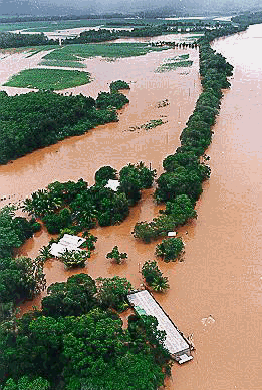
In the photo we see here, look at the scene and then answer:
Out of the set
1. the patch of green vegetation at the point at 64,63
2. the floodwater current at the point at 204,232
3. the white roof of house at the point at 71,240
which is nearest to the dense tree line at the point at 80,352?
the floodwater current at the point at 204,232

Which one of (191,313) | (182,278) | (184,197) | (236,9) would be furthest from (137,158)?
(236,9)

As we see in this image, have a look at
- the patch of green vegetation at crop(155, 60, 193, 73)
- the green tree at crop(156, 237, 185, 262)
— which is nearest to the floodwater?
the patch of green vegetation at crop(155, 60, 193, 73)

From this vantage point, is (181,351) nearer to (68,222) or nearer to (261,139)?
(68,222)

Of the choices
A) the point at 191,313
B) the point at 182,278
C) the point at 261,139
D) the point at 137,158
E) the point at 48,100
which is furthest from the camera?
the point at 48,100

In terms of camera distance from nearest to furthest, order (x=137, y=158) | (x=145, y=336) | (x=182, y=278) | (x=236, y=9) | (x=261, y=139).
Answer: (x=145, y=336)
(x=182, y=278)
(x=137, y=158)
(x=261, y=139)
(x=236, y=9)

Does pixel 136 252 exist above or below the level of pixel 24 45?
below

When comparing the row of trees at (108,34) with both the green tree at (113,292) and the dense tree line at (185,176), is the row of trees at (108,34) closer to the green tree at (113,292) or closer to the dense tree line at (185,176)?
the dense tree line at (185,176)
